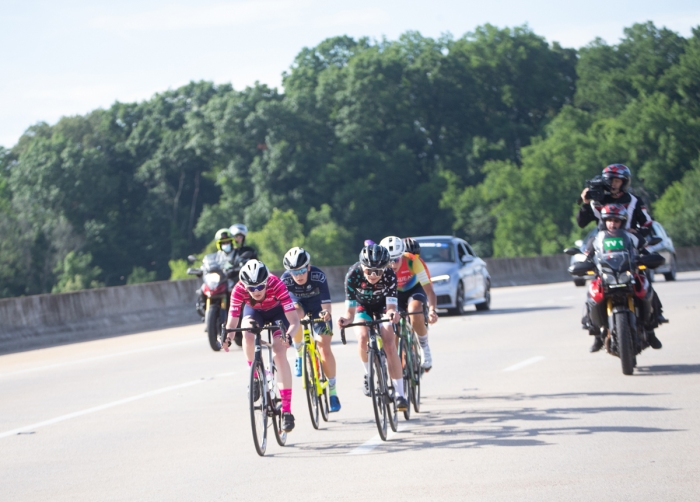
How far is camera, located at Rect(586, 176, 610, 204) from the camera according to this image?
1284 centimetres

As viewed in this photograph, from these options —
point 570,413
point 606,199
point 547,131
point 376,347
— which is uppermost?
point 547,131

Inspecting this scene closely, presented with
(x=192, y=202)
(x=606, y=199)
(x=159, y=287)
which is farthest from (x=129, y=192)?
(x=606, y=199)

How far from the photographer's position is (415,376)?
36.4 ft

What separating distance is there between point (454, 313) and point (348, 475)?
17.4m

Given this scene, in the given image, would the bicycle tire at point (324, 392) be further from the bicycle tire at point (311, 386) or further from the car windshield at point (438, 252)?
the car windshield at point (438, 252)

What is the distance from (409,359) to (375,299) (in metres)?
0.79

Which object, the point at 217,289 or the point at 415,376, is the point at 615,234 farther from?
the point at 217,289

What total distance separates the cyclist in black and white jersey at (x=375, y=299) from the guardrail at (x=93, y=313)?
41.5 feet

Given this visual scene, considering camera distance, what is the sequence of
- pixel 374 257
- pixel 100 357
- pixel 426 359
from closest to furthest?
1. pixel 374 257
2. pixel 426 359
3. pixel 100 357

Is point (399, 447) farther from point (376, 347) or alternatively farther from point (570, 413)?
point (570, 413)

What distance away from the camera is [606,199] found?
12953mm

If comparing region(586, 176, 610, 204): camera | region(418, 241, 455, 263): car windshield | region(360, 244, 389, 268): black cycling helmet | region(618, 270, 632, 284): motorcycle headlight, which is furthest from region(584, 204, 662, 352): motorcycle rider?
region(418, 241, 455, 263): car windshield

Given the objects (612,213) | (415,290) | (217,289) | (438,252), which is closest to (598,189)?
(612,213)

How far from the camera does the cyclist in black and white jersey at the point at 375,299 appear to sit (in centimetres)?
1007
